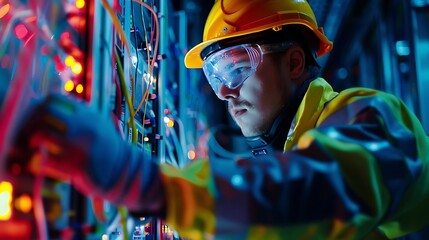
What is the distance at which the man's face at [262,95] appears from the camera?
73.2 inches

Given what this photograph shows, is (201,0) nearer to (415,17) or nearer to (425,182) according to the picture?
(415,17)

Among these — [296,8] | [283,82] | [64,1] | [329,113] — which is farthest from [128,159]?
[296,8]

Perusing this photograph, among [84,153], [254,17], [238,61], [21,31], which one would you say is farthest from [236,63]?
[84,153]

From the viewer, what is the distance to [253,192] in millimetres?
1005

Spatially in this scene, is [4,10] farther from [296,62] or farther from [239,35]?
[296,62]

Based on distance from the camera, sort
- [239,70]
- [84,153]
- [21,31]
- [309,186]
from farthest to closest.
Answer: [239,70]
[21,31]
[309,186]
[84,153]

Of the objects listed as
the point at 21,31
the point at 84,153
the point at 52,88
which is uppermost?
the point at 21,31

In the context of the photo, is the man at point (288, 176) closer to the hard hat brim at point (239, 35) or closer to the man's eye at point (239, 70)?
the man's eye at point (239, 70)

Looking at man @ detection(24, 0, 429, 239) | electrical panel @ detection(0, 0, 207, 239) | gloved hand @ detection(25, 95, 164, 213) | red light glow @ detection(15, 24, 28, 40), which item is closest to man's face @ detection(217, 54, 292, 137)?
man @ detection(24, 0, 429, 239)

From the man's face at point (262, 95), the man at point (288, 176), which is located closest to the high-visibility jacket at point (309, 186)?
the man at point (288, 176)

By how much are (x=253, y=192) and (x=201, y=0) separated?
4323mm

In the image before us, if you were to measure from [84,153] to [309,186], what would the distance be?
53 cm

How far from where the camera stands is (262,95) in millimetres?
1859

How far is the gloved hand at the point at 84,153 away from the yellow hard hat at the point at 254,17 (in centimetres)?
112
